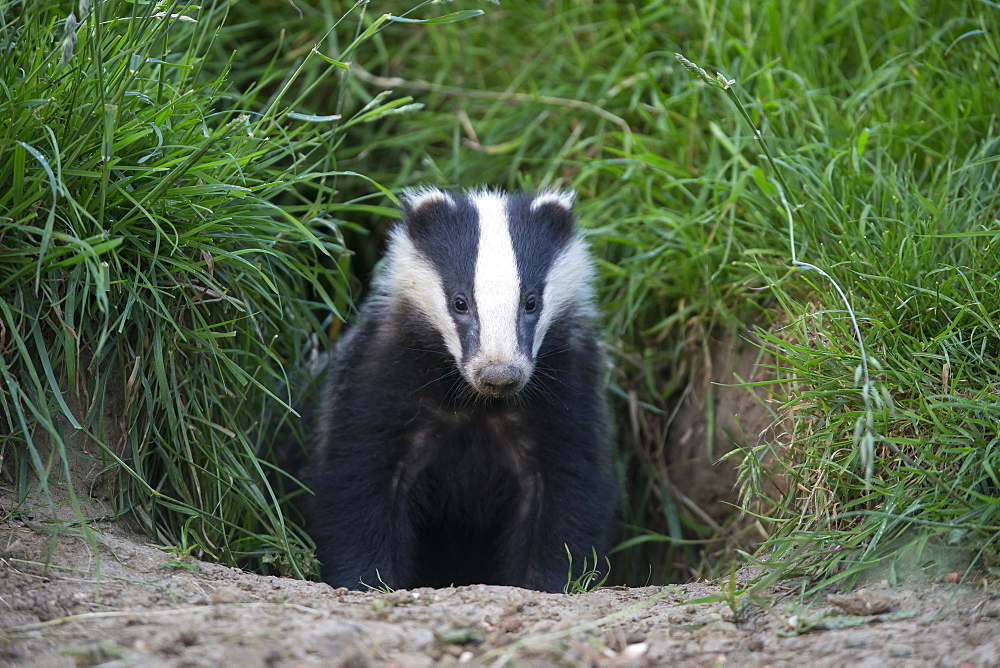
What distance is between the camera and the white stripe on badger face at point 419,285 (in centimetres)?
349

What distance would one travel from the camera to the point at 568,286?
377 cm

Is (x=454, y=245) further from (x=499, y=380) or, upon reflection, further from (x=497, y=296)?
(x=499, y=380)

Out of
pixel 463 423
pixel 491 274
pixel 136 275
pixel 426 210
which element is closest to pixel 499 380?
pixel 491 274

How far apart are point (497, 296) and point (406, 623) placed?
4.33ft

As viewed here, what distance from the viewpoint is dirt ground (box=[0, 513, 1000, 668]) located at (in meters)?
2.10

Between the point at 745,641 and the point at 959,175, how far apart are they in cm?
229

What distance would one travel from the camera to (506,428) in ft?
12.1

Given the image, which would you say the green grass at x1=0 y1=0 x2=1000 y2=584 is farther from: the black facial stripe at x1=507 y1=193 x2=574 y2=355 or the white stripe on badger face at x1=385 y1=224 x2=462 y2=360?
the black facial stripe at x1=507 y1=193 x2=574 y2=355

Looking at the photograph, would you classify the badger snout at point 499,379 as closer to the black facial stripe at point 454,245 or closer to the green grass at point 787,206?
the black facial stripe at point 454,245

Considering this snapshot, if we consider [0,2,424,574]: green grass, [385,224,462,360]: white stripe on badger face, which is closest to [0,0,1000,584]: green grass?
[0,2,424,574]: green grass

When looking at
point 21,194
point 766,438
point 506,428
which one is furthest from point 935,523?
point 21,194

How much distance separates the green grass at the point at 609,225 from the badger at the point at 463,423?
0.27 metres

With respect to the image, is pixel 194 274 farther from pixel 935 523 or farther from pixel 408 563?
pixel 935 523

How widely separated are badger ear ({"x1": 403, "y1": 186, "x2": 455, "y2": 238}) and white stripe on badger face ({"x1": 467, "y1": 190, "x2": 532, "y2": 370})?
0.16 m
